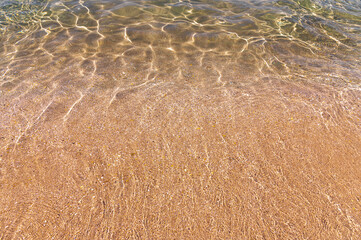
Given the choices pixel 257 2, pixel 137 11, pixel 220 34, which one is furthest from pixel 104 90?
pixel 257 2

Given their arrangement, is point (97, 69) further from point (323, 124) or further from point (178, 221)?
point (323, 124)

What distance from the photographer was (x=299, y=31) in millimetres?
5023

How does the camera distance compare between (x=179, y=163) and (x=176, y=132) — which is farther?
(x=176, y=132)

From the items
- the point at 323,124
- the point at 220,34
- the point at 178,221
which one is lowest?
the point at 178,221

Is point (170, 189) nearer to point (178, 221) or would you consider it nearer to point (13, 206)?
point (178, 221)

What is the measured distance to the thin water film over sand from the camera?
1.83 metres

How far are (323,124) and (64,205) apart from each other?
9.70 feet

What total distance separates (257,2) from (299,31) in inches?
81.1

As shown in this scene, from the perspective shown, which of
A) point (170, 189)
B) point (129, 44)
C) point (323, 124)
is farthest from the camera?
point (129, 44)

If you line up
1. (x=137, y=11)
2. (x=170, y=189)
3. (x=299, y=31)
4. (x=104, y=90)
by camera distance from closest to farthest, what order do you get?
(x=170, y=189) < (x=104, y=90) < (x=299, y=31) < (x=137, y=11)

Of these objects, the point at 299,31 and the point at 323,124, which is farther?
the point at 299,31

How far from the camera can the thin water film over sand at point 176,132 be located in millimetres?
1833

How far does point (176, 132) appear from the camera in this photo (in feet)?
8.44

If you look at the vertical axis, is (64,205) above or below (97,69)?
below
